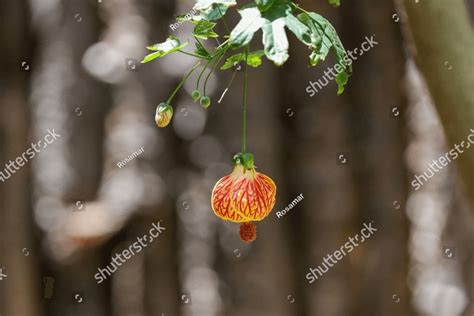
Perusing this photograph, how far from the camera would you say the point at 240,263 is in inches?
113

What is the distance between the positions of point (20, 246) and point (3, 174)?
30 centimetres

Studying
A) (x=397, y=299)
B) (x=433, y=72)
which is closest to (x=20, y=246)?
(x=397, y=299)

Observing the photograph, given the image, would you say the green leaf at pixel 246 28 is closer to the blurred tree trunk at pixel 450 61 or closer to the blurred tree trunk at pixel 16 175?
the blurred tree trunk at pixel 450 61

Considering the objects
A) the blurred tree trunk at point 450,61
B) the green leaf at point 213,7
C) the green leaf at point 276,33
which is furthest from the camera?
the blurred tree trunk at point 450,61

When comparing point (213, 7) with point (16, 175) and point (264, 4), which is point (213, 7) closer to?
point (264, 4)

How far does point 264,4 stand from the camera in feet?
3.67

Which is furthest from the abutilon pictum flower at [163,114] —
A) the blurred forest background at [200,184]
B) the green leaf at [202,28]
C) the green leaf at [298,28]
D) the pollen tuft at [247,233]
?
the blurred forest background at [200,184]

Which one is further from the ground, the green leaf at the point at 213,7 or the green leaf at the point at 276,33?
the green leaf at the point at 276,33

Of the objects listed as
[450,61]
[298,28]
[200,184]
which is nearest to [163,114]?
[298,28]

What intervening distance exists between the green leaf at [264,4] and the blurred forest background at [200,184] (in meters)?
1.75

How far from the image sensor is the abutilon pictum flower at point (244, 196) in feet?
4.75

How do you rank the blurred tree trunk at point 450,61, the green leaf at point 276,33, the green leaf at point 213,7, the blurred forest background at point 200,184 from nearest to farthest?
the green leaf at point 276,33 < the green leaf at point 213,7 < the blurred tree trunk at point 450,61 < the blurred forest background at point 200,184

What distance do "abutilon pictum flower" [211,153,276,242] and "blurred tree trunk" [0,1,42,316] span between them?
5.35ft

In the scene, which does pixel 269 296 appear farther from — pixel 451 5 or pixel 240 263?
pixel 451 5
